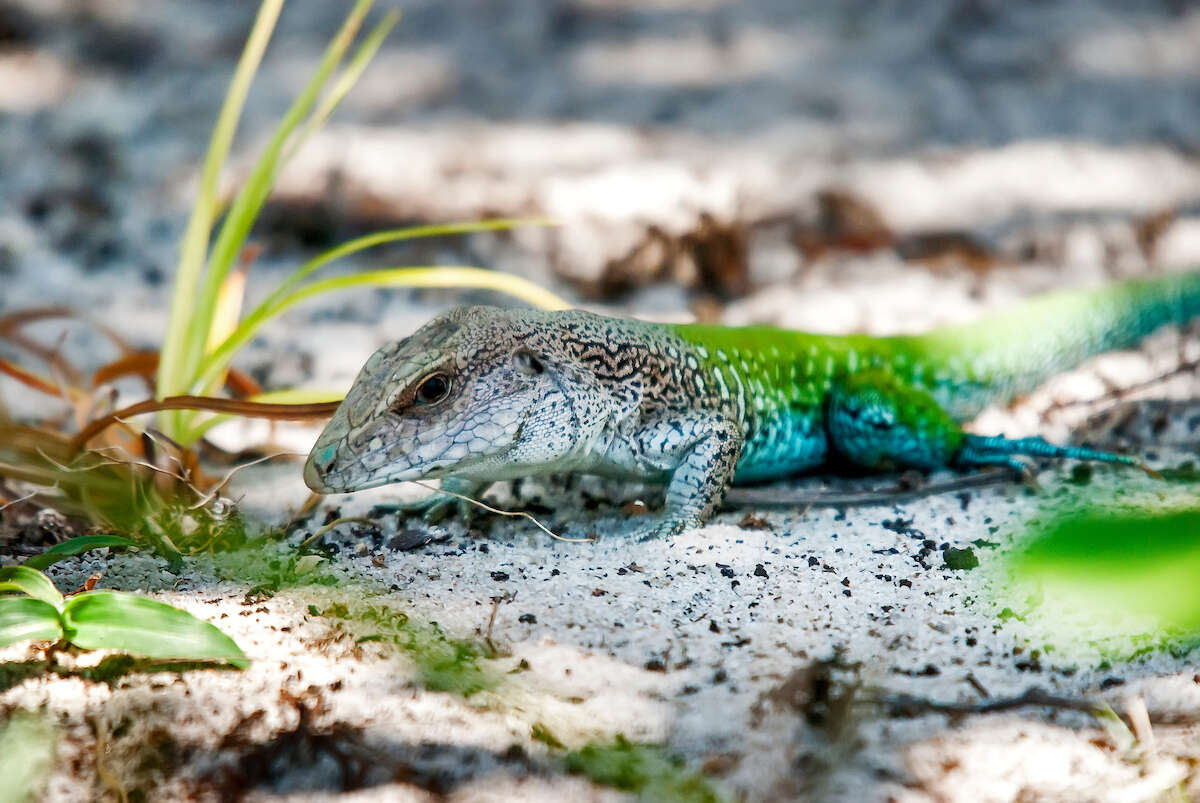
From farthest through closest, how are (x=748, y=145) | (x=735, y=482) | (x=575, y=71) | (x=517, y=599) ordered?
(x=575, y=71), (x=748, y=145), (x=735, y=482), (x=517, y=599)

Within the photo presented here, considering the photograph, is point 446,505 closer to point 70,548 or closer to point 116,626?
point 70,548

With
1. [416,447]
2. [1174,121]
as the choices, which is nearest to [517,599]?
[416,447]

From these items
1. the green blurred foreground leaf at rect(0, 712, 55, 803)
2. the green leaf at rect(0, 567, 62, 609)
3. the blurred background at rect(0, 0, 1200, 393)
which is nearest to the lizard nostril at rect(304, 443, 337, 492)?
the green leaf at rect(0, 567, 62, 609)

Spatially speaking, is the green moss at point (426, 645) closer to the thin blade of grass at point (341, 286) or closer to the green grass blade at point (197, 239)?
the thin blade of grass at point (341, 286)

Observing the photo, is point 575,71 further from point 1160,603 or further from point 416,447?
point 1160,603

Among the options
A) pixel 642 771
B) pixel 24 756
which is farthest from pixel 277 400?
pixel 642 771
